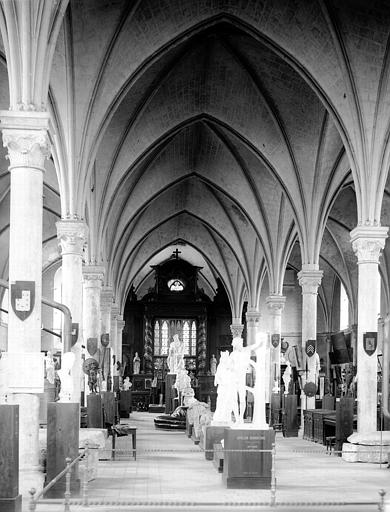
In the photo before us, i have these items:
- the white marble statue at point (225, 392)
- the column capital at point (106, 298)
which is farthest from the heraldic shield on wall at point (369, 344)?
the column capital at point (106, 298)

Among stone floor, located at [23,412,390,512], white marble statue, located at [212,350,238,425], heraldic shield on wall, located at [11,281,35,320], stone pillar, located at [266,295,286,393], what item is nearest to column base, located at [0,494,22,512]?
stone floor, located at [23,412,390,512]

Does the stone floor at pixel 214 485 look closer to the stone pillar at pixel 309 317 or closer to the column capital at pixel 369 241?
the column capital at pixel 369 241

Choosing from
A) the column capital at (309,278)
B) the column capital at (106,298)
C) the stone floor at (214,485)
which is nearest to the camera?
the stone floor at (214,485)

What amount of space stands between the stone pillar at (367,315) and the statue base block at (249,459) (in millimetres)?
7289

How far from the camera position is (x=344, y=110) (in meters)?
22.3

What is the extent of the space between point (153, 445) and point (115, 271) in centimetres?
1767

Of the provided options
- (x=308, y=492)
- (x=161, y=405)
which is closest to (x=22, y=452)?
(x=308, y=492)

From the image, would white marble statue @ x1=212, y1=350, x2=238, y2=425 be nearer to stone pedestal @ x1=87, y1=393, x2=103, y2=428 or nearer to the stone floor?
the stone floor

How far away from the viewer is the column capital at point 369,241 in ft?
72.6

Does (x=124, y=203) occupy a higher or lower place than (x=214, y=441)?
higher

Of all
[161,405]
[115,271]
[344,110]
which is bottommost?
[161,405]

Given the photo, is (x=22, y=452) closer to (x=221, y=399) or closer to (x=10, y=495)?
(x=10, y=495)

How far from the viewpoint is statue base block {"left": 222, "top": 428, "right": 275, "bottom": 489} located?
14.5m

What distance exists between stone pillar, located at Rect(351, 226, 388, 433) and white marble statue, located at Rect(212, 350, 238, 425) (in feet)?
11.4
